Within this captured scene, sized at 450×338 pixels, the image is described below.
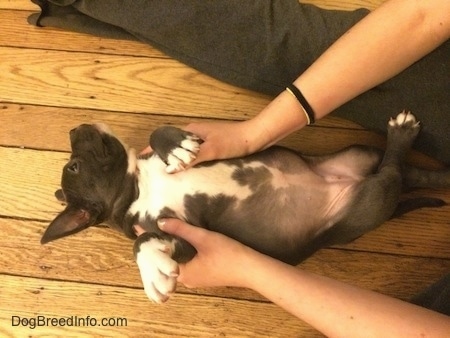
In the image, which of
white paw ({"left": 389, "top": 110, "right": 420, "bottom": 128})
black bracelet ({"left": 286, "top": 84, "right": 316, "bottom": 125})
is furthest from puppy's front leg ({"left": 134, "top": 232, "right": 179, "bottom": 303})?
white paw ({"left": 389, "top": 110, "right": 420, "bottom": 128})

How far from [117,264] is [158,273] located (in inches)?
19.9

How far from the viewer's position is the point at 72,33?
6.10ft

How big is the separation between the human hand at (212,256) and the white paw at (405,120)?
0.61 metres

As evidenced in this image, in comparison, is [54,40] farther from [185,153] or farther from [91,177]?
[185,153]

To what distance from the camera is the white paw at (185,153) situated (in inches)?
54.1

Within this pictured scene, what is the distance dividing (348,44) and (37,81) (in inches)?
42.3

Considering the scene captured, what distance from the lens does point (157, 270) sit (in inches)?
48.0

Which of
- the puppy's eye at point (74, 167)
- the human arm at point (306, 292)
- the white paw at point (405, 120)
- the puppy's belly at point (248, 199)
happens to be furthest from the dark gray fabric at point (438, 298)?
the puppy's eye at point (74, 167)

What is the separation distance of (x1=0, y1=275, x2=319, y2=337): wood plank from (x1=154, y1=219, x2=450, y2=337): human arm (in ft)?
0.84

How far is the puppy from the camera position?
1.43 meters

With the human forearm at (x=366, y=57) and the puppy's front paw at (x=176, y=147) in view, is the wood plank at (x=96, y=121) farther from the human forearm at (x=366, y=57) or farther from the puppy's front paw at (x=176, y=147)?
the puppy's front paw at (x=176, y=147)

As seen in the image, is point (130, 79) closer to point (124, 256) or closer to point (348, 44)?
point (124, 256)

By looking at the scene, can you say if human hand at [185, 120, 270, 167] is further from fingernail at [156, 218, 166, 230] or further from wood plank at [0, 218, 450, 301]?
wood plank at [0, 218, 450, 301]

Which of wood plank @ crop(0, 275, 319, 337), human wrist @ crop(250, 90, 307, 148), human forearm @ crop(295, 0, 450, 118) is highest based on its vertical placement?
human forearm @ crop(295, 0, 450, 118)
